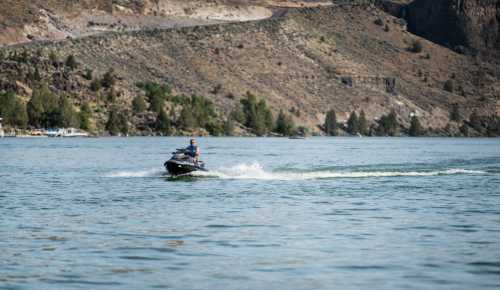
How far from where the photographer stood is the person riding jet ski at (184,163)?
5797 centimetres

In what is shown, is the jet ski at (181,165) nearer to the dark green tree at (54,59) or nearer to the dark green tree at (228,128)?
the dark green tree at (228,128)

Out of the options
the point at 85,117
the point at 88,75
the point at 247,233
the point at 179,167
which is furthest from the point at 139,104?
the point at 247,233

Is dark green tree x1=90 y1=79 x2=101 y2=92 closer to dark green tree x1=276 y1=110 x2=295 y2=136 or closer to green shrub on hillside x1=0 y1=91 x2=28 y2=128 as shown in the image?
green shrub on hillside x1=0 y1=91 x2=28 y2=128

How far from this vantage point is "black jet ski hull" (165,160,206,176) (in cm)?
5797

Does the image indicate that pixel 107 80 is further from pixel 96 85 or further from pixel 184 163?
pixel 184 163

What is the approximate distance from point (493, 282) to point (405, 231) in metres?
9.27

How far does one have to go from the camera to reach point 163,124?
178 meters

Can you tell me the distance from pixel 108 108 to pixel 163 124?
369 inches

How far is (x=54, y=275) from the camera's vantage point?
25359 mm

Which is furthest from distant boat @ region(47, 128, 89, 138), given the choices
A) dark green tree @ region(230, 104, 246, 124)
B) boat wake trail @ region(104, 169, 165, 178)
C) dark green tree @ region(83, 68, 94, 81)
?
boat wake trail @ region(104, 169, 165, 178)

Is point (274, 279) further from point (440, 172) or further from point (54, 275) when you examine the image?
point (440, 172)

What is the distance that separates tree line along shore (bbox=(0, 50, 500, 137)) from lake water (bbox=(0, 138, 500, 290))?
354 feet

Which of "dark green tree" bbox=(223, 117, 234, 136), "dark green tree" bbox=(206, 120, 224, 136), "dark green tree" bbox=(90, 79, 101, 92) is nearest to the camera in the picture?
"dark green tree" bbox=(90, 79, 101, 92)

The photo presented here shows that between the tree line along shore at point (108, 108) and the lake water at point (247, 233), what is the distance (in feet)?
354
